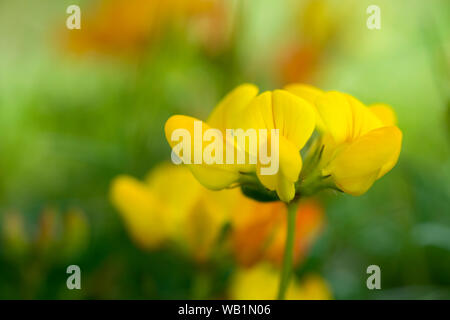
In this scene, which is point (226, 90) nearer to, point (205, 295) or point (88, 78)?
point (205, 295)

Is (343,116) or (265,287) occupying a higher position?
(343,116)

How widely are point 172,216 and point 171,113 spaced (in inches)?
18.5

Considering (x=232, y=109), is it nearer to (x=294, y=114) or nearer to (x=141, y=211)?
(x=294, y=114)

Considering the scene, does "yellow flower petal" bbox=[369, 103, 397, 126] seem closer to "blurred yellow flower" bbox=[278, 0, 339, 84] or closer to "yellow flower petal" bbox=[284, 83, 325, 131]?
"yellow flower petal" bbox=[284, 83, 325, 131]

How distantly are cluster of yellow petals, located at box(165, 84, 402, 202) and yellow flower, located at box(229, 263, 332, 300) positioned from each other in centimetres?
17

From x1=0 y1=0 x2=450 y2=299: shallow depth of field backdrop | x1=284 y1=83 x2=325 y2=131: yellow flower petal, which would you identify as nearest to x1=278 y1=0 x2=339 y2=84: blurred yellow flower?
x1=0 y1=0 x2=450 y2=299: shallow depth of field backdrop

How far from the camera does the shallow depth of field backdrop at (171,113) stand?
0.75 meters

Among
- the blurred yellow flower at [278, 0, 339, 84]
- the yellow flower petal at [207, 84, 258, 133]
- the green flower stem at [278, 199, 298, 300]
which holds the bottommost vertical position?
the green flower stem at [278, 199, 298, 300]

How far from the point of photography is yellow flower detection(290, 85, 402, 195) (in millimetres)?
465

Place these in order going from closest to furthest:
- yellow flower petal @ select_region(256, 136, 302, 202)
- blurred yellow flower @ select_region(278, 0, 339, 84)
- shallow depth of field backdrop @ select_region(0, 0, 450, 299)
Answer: yellow flower petal @ select_region(256, 136, 302, 202)
shallow depth of field backdrop @ select_region(0, 0, 450, 299)
blurred yellow flower @ select_region(278, 0, 339, 84)

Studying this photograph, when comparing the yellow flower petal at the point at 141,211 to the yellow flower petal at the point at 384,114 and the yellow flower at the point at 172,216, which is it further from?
the yellow flower petal at the point at 384,114

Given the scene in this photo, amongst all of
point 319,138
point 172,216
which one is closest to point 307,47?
point 172,216

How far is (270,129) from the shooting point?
48cm

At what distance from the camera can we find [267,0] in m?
1.51
